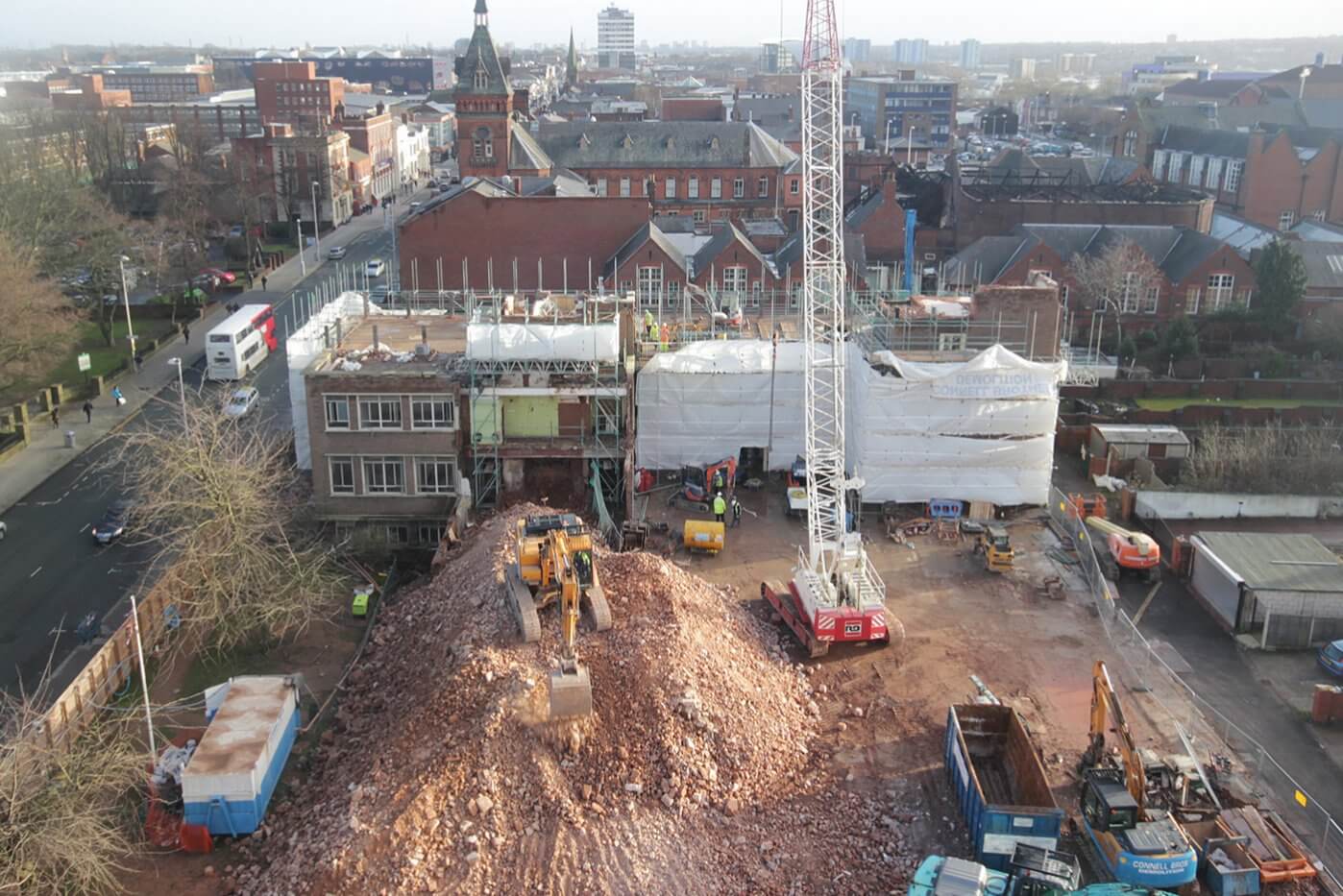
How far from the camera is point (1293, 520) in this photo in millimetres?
34906

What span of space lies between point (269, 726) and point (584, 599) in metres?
6.71

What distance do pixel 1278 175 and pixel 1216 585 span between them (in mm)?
58869

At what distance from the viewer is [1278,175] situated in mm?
77625

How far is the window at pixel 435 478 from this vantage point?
108ft

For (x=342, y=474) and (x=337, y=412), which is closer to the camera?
(x=337, y=412)

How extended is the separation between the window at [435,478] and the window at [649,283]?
64.5ft

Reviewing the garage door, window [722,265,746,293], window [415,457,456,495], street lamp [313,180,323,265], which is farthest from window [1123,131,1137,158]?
window [415,457,456,495]

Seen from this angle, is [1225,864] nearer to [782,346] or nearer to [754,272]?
[782,346]

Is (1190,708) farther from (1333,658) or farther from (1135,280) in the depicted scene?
(1135,280)

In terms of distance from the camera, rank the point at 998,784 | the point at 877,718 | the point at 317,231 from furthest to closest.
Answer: the point at 317,231, the point at 877,718, the point at 998,784

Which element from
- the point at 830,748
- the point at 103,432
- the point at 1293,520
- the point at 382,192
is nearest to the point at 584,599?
the point at 830,748

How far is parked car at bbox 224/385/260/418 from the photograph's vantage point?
43094mm

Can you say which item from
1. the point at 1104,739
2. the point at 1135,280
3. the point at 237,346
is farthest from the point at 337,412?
the point at 1135,280

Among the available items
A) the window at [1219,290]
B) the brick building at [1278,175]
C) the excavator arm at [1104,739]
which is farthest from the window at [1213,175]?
the excavator arm at [1104,739]
